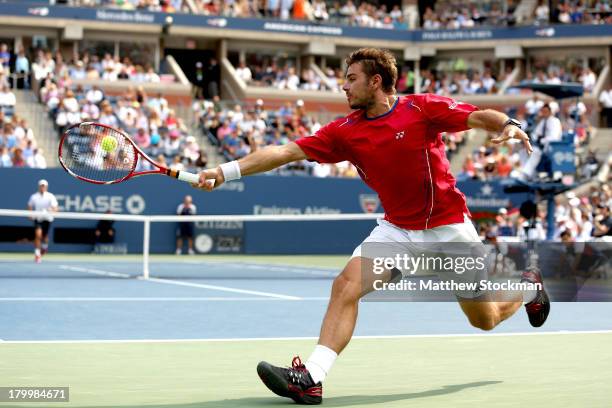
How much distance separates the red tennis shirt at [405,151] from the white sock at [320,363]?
941mm

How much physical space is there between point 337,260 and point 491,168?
4.91 m

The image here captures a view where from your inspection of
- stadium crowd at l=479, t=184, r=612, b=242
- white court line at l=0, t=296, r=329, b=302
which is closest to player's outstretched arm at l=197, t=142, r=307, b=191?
white court line at l=0, t=296, r=329, b=302

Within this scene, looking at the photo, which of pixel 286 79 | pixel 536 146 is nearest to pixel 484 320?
pixel 536 146

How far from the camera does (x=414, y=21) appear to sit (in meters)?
43.3

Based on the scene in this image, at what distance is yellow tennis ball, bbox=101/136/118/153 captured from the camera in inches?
298

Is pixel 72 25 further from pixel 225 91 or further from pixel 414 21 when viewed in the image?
pixel 414 21

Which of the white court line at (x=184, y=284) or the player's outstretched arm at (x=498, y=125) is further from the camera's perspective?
the white court line at (x=184, y=284)

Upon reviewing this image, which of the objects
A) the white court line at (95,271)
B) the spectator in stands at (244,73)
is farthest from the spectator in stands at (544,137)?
the spectator in stands at (244,73)

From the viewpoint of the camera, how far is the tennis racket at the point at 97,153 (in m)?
7.30

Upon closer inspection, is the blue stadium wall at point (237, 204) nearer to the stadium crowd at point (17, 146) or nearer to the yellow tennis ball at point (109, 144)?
the stadium crowd at point (17, 146)

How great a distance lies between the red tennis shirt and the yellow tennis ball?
1.50 meters

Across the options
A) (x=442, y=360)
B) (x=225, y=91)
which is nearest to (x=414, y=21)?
(x=225, y=91)

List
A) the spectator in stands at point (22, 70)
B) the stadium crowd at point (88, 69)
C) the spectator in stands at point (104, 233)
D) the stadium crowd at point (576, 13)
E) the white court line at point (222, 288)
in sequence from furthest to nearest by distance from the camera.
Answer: the stadium crowd at point (576, 13) → the spectator in stands at point (22, 70) → the stadium crowd at point (88, 69) → the spectator in stands at point (104, 233) → the white court line at point (222, 288)

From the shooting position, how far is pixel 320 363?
20.1 feet
